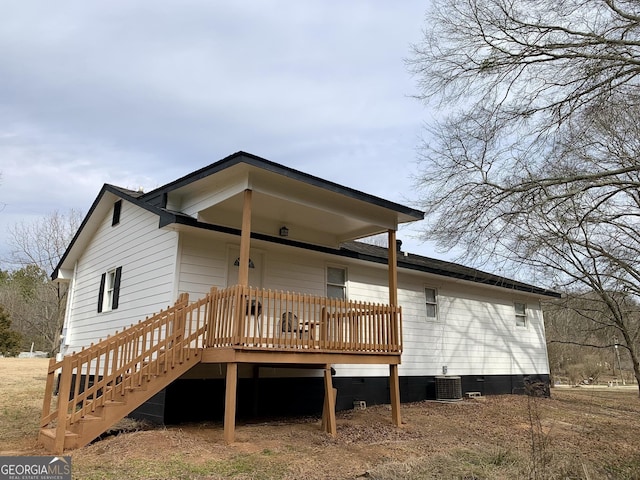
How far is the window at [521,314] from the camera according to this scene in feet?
58.1

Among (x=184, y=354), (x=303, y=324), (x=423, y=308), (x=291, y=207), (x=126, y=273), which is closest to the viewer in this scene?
(x=184, y=354)

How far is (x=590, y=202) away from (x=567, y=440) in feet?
16.6

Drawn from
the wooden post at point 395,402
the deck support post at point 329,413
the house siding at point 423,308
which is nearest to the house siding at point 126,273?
the house siding at point 423,308

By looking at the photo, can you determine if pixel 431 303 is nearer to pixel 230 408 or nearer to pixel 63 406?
pixel 230 408

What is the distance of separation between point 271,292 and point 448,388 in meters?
7.95

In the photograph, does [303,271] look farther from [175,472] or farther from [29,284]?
[29,284]

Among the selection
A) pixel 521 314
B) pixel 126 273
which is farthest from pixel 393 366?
pixel 521 314

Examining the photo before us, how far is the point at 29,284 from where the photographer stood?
40.9m

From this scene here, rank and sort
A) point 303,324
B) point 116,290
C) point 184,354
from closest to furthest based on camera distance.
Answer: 1. point 184,354
2. point 303,324
3. point 116,290

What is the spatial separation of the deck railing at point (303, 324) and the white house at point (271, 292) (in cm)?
3

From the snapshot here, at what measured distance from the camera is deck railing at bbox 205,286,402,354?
785 cm

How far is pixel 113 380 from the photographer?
7.51m

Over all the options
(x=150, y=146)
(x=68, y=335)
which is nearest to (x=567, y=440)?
(x=68, y=335)

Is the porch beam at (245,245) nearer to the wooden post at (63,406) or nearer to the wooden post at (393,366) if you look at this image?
the wooden post at (63,406)
